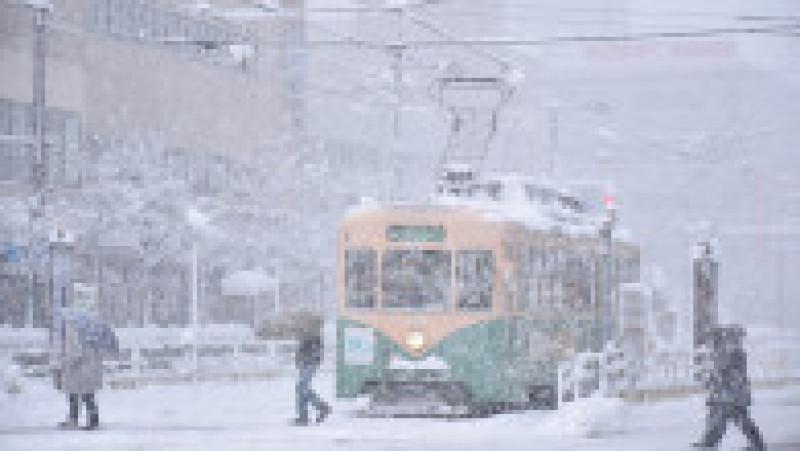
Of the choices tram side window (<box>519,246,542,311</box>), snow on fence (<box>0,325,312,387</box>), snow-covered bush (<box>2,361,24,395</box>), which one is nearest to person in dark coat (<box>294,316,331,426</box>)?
tram side window (<box>519,246,542,311</box>)

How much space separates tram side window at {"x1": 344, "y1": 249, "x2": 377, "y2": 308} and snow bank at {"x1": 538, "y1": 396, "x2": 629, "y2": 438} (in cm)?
315

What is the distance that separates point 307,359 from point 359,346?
185cm

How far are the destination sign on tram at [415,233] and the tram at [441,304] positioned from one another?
12mm

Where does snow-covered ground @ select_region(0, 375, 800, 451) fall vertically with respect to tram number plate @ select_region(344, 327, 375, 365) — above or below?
below

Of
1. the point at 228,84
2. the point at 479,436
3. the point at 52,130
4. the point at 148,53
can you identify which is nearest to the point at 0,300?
the point at 52,130

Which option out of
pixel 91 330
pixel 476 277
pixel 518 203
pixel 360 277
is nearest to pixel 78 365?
pixel 91 330

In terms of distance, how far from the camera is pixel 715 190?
81.8 m

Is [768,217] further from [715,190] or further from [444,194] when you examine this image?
[444,194]

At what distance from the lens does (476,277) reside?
22.5 m

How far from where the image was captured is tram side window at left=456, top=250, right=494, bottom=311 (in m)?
22.5

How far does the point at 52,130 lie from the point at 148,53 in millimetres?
5273

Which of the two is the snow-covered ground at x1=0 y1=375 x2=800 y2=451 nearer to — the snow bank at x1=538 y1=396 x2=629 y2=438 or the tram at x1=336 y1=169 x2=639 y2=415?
the snow bank at x1=538 y1=396 x2=629 y2=438

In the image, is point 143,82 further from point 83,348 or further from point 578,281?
point 83,348

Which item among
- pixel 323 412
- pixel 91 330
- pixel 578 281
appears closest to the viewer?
pixel 91 330
